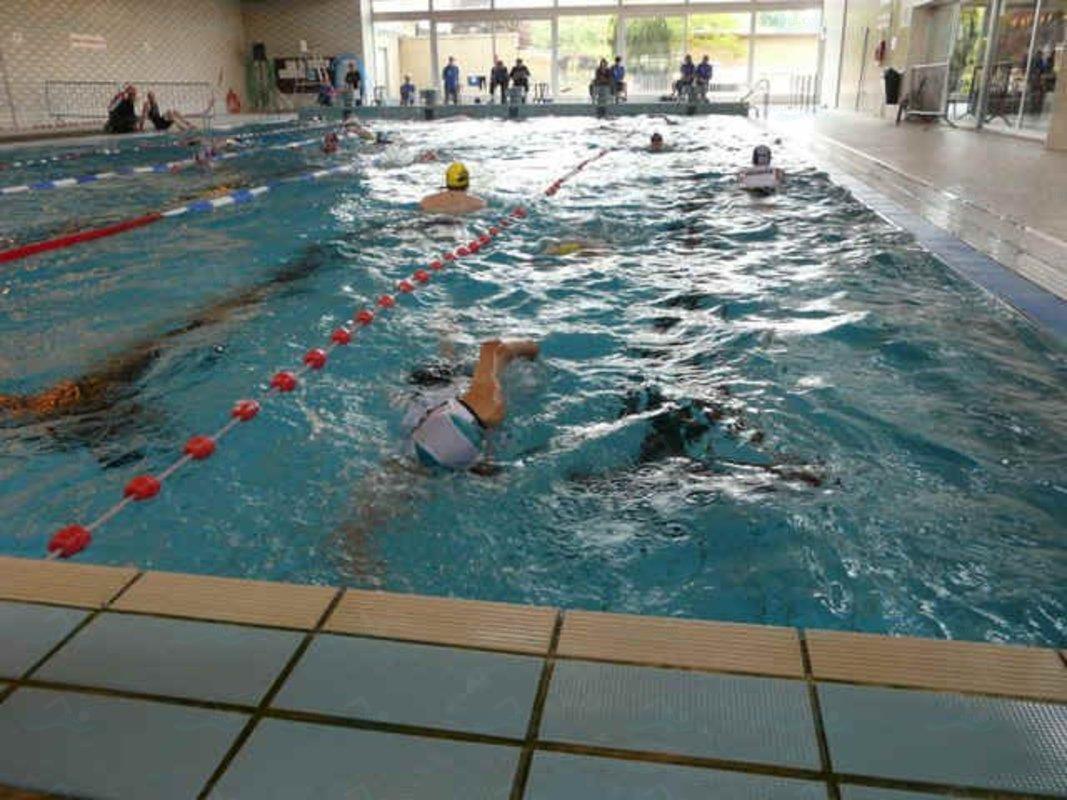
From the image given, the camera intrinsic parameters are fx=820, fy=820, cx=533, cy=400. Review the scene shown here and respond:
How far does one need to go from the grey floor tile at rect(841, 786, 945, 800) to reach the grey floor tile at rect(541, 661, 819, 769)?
0.07m

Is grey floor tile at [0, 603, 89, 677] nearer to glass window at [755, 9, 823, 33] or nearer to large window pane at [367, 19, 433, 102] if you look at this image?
glass window at [755, 9, 823, 33]

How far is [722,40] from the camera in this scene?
2650 cm

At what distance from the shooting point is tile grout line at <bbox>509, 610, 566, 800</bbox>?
123 centimetres

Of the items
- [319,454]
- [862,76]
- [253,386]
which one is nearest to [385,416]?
[319,454]

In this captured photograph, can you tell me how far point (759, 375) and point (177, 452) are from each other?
8.29 ft

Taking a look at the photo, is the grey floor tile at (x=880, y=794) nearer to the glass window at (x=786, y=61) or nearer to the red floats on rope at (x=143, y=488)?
the red floats on rope at (x=143, y=488)

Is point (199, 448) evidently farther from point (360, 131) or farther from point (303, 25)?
point (303, 25)

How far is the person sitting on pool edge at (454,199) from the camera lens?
7.60 m

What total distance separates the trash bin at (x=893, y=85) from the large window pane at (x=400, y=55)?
1604cm

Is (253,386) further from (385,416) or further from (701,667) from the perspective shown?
(701,667)

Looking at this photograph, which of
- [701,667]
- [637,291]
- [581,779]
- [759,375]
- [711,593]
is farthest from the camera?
[637,291]

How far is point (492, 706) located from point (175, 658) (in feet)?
2.02

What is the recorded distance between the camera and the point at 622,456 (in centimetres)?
303

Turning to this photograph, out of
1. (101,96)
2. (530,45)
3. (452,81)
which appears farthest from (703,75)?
(101,96)
